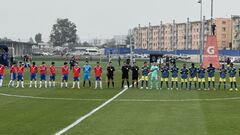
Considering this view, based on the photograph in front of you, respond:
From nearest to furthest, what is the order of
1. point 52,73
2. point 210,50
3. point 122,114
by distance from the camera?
point 122,114 → point 52,73 → point 210,50

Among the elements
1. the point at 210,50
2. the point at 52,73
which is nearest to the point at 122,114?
the point at 52,73

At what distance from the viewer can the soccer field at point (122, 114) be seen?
15805 mm

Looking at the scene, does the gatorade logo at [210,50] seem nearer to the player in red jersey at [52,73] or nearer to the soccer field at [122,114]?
→ the player in red jersey at [52,73]

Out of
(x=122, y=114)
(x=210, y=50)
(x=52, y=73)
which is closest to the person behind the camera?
(x=122, y=114)

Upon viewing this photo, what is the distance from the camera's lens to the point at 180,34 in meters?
199

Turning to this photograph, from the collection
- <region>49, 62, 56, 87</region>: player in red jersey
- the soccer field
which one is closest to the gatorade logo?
<region>49, 62, 56, 87</region>: player in red jersey

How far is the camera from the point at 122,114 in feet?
65.9

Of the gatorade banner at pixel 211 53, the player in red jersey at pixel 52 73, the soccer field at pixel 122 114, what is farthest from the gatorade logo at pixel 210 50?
the soccer field at pixel 122 114

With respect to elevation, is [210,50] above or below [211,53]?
above

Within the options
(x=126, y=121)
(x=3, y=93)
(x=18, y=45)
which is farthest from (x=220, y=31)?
(x=126, y=121)

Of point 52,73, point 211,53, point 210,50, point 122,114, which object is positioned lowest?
point 122,114

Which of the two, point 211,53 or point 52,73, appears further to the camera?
point 211,53

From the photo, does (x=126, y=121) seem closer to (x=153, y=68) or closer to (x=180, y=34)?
(x=153, y=68)

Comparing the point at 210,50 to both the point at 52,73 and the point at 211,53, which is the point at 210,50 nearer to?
the point at 211,53
